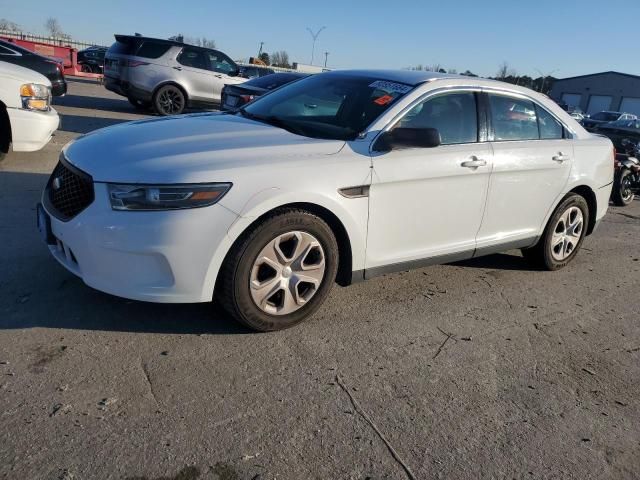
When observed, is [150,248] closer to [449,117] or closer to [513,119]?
[449,117]

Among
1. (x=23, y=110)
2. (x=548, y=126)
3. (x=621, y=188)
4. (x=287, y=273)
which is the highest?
(x=548, y=126)

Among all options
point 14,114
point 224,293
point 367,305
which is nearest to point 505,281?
point 367,305

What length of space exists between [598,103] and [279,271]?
2870 inches

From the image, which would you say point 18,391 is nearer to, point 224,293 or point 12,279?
point 224,293

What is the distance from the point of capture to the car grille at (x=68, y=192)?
317 centimetres

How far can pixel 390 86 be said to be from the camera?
161 inches

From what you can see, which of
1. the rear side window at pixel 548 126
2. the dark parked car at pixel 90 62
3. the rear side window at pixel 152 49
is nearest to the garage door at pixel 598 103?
the dark parked car at pixel 90 62

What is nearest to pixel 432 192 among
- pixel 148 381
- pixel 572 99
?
pixel 148 381

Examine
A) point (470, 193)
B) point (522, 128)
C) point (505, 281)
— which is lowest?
point (505, 281)

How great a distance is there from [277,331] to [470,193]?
1761mm

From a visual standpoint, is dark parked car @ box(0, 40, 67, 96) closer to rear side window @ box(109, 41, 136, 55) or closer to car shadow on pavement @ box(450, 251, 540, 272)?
rear side window @ box(109, 41, 136, 55)

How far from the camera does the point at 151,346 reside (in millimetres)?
3199

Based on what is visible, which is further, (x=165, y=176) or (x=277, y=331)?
(x=277, y=331)

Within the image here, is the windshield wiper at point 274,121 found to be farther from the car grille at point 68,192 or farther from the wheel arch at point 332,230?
the car grille at point 68,192
